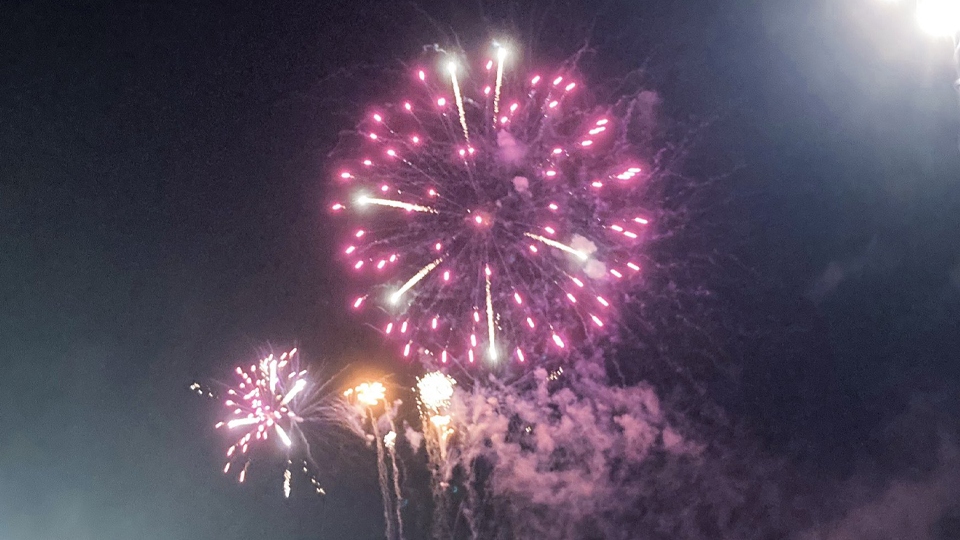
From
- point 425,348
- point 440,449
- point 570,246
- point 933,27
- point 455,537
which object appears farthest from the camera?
point 455,537

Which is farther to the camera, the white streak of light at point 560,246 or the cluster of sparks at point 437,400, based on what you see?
the cluster of sparks at point 437,400

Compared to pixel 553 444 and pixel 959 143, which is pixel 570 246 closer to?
pixel 553 444

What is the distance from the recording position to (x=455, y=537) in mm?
16016

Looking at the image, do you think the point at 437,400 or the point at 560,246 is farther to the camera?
the point at 437,400

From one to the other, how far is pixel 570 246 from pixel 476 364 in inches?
114

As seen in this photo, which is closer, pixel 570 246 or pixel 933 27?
pixel 933 27

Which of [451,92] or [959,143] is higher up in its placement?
[451,92]

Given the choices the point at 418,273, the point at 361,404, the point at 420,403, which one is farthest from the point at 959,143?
the point at 361,404

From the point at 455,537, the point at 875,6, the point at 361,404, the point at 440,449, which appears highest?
the point at 875,6

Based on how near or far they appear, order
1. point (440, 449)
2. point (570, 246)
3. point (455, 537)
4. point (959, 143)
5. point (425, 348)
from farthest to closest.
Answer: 1. point (455, 537)
2. point (440, 449)
3. point (959, 143)
4. point (425, 348)
5. point (570, 246)

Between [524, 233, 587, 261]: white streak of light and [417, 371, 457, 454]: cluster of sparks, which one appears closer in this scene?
[524, 233, 587, 261]: white streak of light

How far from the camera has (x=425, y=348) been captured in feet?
43.1

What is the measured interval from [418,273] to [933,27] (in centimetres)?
864

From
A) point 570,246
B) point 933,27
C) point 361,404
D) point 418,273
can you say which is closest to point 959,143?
point 933,27
